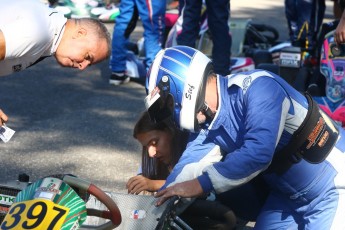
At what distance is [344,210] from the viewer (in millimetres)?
3455

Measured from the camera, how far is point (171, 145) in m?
3.89

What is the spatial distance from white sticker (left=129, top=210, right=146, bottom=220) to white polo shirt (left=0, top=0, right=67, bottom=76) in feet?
2.86

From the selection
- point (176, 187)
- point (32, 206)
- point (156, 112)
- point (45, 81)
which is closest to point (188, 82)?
point (156, 112)

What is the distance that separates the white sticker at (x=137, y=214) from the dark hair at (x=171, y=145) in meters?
0.67

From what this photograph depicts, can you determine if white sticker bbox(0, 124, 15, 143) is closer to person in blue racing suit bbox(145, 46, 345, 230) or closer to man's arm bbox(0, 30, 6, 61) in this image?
man's arm bbox(0, 30, 6, 61)

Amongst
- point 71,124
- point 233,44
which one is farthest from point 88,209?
point 233,44

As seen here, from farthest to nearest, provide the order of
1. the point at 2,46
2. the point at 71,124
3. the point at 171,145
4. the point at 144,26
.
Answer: the point at 144,26 → the point at 71,124 → the point at 171,145 → the point at 2,46

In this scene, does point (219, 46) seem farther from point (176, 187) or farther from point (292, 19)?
point (176, 187)

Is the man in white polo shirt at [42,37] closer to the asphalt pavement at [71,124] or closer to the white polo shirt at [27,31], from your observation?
the white polo shirt at [27,31]

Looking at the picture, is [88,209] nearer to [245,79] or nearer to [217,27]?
[245,79]

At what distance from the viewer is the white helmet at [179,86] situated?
325 centimetres

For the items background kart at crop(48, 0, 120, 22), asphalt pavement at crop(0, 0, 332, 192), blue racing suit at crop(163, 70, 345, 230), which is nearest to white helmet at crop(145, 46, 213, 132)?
blue racing suit at crop(163, 70, 345, 230)

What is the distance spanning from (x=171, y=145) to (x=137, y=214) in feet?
2.31

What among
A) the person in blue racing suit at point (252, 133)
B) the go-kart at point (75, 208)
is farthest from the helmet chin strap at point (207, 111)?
the go-kart at point (75, 208)
